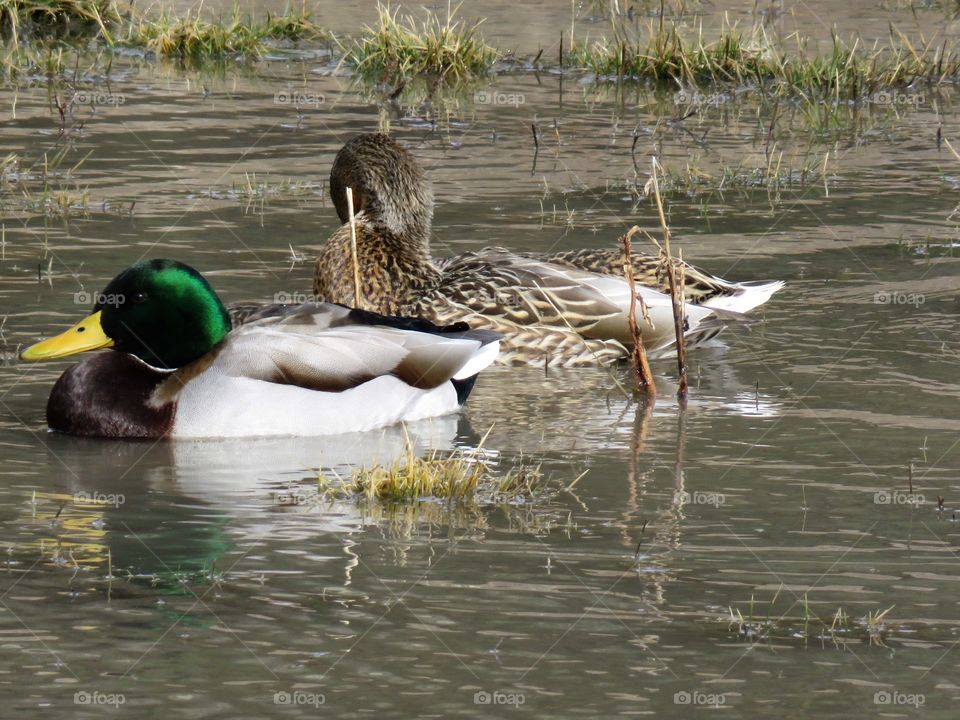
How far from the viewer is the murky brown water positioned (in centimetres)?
538

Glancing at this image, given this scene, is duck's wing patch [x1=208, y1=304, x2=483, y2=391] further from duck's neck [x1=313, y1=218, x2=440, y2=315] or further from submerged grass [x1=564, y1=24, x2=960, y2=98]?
submerged grass [x1=564, y1=24, x2=960, y2=98]

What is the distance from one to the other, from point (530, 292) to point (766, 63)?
22.4ft

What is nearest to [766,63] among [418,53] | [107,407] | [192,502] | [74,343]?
[418,53]

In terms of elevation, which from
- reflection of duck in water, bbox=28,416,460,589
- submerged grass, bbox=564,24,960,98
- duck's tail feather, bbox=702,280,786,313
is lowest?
reflection of duck in water, bbox=28,416,460,589

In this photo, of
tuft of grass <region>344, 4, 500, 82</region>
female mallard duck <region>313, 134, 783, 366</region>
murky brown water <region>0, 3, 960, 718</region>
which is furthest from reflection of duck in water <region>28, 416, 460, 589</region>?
tuft of grass <region>344, 4, 500, 82</region>

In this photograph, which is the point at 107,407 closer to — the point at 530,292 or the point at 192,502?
the point at 192,502

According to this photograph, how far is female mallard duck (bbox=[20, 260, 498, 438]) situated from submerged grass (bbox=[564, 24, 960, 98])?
298 inches

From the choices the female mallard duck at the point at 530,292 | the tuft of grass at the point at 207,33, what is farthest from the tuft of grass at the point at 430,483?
the tuft of grass at the point at 207,33

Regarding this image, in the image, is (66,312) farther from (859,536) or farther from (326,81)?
(326,81)

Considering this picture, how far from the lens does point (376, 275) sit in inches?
389

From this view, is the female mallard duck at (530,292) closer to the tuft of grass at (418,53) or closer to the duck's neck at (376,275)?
the duck's neck at (376,275)

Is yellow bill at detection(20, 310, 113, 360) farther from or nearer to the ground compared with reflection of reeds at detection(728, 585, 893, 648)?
farther from the ground

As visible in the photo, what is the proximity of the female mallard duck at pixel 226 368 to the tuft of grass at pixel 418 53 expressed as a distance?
7709 mm

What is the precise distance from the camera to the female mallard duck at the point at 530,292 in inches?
377
